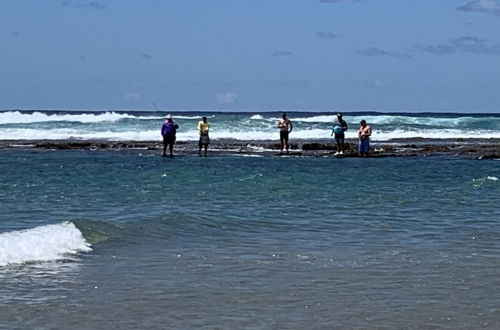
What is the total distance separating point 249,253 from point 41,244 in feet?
7.26

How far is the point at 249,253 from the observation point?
10.0 m

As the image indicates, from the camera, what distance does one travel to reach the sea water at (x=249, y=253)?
7120mm

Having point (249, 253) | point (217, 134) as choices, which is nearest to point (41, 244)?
point (249, 253)

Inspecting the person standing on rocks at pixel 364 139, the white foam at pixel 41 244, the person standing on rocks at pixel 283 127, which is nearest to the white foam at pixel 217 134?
the person standing on rocks at pixel 283 127

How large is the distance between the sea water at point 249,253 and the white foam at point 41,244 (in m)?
0.03

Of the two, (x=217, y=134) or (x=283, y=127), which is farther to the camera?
(x=217, y=134)

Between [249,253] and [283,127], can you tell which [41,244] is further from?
[283,127]

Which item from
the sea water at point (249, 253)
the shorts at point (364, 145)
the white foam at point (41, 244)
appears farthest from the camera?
the shorts at point (364, 145)

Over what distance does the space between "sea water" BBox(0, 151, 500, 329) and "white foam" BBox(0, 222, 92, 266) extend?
25 millimetres

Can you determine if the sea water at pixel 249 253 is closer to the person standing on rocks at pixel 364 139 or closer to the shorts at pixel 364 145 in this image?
the person standing on rocks at pixel 364 139

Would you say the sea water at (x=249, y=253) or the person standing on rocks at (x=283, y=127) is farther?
the person standing on rocks at (x=283, y=127)

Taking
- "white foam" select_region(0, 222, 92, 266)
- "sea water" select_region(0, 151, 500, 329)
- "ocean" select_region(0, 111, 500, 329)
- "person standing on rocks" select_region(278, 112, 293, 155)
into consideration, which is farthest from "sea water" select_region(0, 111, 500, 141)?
"white foam" select_region(0, 222, 92, 266)

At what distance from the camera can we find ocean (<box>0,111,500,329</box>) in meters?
7.13

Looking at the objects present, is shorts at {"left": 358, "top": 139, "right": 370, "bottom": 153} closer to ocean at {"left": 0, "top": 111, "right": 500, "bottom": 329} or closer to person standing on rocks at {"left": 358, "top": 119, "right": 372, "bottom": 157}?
person standing on rocks at {"left": 358, "top": 119, "right": 372, "bottom": 157}
